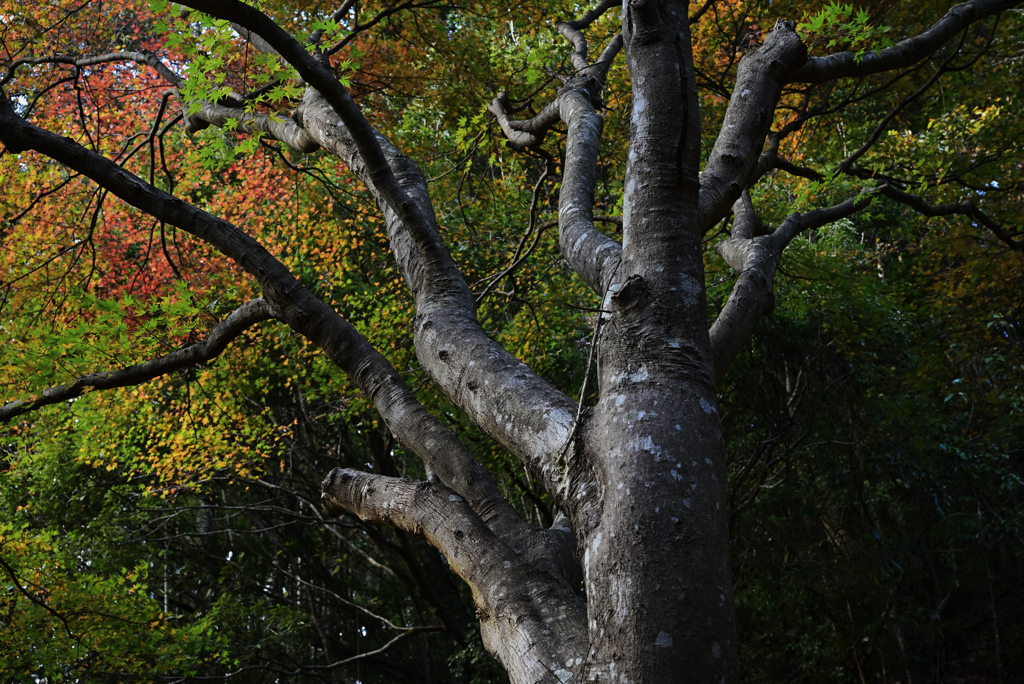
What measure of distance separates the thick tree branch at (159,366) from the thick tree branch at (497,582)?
0.84 metres

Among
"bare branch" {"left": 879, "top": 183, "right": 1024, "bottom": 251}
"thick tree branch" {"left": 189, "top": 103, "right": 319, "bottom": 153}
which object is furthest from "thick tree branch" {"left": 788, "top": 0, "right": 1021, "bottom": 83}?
"thick tree branch" {"left": 189, "top": 103, "right": 319, "bottom": 153}

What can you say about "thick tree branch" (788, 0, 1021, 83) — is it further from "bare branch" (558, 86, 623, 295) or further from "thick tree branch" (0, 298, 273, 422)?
"thick tree branch" (0, 298, 273, 422)

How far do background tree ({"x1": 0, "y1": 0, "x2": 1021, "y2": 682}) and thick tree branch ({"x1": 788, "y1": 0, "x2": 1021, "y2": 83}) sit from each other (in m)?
0.02

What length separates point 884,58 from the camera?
2.73 metres

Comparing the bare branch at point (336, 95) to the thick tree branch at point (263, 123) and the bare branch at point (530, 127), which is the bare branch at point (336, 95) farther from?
the thick tree branch at point (263, 123)

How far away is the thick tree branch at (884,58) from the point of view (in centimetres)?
266

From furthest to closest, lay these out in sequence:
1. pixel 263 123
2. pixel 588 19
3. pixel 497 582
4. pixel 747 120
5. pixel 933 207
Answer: pixel 933 207 < pixel 588 19 < pixel 263 123 < pixel 747 120 < pixel 497 582

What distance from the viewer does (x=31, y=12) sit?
5.85 m

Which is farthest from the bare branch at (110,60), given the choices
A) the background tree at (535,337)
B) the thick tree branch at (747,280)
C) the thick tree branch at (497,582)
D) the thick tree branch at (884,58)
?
the thick tree branch at (884,58)

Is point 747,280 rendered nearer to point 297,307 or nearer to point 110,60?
point 297,307

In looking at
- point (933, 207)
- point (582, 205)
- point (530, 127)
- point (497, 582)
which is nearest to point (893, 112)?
point (933, 207)

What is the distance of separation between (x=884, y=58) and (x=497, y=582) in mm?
2404

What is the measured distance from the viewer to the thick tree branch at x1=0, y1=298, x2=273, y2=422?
110 inches

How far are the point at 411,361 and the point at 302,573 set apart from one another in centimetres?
589
